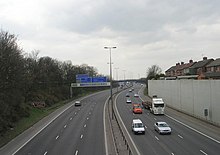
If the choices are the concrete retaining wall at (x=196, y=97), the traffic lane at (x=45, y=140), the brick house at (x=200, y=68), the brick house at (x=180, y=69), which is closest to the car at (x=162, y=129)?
the concrete retaining wall at (x=196, y=97)

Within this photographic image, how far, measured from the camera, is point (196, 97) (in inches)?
1726

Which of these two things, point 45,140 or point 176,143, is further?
point 45,140

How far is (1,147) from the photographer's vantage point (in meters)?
28.3

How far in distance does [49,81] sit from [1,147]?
2454 inches

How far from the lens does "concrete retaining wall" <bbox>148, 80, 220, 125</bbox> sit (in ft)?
119

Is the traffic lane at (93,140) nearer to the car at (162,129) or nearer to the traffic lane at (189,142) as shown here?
the traffic lane at (189,142)

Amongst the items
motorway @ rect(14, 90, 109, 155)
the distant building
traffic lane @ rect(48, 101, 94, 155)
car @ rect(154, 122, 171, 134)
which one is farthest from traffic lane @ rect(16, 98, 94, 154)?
the distant building

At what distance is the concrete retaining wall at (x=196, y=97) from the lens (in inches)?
1428

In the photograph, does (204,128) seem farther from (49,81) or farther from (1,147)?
(49,81)

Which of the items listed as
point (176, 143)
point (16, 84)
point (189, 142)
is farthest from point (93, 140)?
point (16, 84)

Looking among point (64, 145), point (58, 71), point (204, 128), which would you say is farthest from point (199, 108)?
point (58, 71)

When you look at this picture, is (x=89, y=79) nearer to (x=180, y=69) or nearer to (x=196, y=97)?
(x=180, y=69)

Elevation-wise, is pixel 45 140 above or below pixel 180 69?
below

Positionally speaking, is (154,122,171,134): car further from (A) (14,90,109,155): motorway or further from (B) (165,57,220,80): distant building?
(B) (165,57,220,80): distant building
